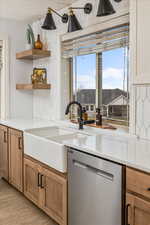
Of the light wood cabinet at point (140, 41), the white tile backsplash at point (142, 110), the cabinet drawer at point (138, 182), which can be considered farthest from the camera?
the white tile backsplash at point (142, 110)

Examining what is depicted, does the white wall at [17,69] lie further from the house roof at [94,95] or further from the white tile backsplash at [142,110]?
the white tile backsplash at [142,110]

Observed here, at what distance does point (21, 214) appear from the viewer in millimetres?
2695

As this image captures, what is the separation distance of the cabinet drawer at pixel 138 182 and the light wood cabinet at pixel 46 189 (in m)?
0.75

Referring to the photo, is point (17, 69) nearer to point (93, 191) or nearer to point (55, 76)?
point (55, 76)

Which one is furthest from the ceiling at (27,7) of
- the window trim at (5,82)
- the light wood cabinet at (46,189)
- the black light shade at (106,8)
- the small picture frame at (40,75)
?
the light wood cabinet at (46,189)

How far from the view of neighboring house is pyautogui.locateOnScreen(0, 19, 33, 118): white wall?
3.80 feet

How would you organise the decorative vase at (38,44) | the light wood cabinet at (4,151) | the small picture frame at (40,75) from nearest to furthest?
the light wood cabinet at (4,151)
the decorative vase at (38,44)
the small picture frame at (40,75)

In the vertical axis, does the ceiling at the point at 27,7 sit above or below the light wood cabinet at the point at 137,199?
above

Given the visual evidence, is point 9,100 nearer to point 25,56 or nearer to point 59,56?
point 25,56

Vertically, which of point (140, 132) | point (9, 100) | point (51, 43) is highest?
point (51, 43)

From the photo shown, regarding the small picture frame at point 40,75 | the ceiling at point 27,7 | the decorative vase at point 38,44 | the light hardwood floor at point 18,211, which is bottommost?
the light hardwood floor at point 18,211

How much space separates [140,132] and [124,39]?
101cm

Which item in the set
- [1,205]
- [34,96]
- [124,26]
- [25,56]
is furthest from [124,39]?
[1,205]

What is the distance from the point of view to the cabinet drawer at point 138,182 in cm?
152
